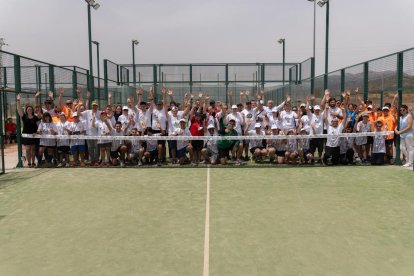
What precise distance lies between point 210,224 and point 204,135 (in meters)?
6.20

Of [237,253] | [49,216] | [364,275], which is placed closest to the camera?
[364,275]

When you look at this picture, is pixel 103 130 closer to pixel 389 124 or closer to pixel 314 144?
pixel 314 144

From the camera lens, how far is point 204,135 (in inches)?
473

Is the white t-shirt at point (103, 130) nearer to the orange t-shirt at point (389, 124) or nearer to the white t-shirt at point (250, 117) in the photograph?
the white t-shirt at point (250, 117)

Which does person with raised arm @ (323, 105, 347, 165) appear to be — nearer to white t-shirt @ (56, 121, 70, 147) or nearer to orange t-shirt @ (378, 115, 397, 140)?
orange t-shirt @ (378, 115, 397, 140)

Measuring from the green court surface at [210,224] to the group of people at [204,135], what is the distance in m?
1.76

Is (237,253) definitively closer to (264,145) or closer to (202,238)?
(202,238)

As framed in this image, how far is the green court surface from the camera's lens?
178 inches

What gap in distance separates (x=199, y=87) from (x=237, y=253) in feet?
59.4

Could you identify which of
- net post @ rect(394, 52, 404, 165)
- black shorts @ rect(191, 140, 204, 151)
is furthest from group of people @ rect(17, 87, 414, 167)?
net post @ rect(394, 52, 404, 165)

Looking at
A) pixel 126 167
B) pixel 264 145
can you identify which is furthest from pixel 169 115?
pixel 264 145

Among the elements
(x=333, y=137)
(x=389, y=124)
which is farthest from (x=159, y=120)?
(x=389, y=124)

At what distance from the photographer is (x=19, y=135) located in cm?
1138

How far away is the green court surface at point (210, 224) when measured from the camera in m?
4.52
